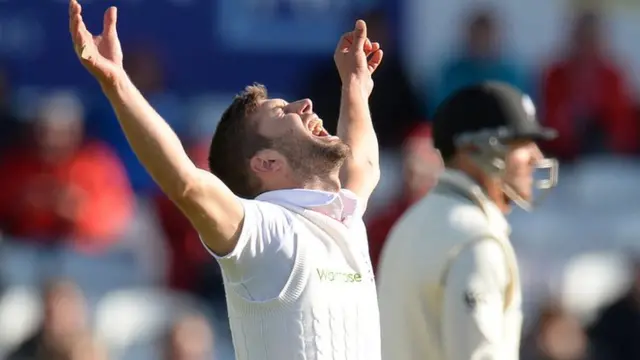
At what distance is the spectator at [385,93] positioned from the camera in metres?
9.87

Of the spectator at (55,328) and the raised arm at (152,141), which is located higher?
the raised arm at (152,141)

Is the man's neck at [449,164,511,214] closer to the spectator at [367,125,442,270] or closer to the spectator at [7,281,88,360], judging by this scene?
the spectator at [367,125,442,270]

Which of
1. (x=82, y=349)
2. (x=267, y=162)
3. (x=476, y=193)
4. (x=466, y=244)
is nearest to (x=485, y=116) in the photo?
(x=476, y=193)

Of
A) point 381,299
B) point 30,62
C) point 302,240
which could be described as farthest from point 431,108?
point 302,240

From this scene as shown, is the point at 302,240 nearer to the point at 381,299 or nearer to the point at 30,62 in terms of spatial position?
the point at 381,299

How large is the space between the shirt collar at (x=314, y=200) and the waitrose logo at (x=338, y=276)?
178 mm

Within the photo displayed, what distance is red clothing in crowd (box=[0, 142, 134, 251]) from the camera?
9125 millimetres

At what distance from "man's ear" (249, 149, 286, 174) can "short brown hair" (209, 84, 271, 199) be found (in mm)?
15

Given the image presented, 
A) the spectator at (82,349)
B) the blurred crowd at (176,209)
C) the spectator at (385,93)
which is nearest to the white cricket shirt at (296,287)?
the blurred crowd at (176,209)

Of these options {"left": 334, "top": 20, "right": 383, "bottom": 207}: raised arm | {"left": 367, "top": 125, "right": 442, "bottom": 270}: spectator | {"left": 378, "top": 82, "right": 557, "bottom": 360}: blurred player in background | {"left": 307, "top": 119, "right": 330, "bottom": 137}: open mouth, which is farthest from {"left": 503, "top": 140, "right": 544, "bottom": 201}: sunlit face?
{"left": 367, "top": 125, "right": 442, "bottom": 270}: spectator

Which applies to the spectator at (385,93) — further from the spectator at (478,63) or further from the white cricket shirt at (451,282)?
the white cricket shirt at (451,282)

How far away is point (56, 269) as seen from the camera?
9133 millimetres

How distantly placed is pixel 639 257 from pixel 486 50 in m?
1.67

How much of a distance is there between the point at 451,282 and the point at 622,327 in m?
4.29
